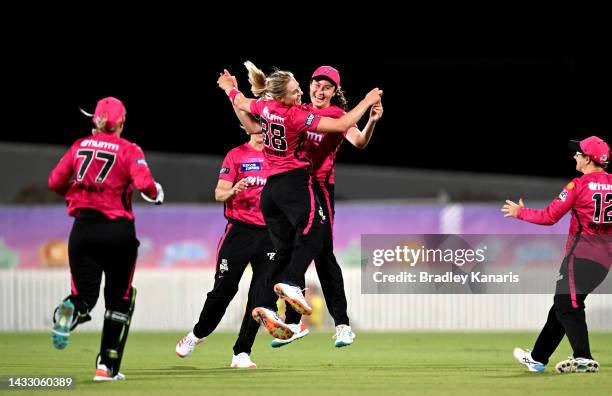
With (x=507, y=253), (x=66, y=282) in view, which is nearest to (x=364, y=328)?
(x=507, y=253)

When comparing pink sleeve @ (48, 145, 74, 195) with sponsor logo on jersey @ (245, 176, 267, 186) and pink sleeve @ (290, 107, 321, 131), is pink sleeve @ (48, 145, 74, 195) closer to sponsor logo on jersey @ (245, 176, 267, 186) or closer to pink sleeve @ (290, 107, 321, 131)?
pink sleeve @ (290, 107, 321, 131)

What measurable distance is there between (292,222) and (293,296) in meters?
0.61

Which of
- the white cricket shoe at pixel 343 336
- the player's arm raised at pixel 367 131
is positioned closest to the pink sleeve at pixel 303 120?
the player's arm raised at pixel 367 131

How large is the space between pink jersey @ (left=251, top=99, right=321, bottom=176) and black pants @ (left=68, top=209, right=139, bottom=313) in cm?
129

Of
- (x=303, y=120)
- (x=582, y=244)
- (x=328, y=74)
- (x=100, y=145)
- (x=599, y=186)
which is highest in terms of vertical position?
(x=328, y=74)

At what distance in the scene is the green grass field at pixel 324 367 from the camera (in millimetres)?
7793

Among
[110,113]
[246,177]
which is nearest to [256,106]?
[110,113]

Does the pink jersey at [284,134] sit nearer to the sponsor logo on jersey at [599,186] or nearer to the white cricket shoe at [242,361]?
the white cricket shoe at [242,361]

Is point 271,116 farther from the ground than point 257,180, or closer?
farther from the ground

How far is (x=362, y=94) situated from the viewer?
74.4ft

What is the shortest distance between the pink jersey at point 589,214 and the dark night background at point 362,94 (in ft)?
44.7

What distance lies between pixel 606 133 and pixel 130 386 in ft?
51.5

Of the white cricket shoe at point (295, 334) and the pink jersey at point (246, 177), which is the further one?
the pink jersey at point (246, 177)

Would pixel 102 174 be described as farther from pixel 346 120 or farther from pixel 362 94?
pixel 362 94
